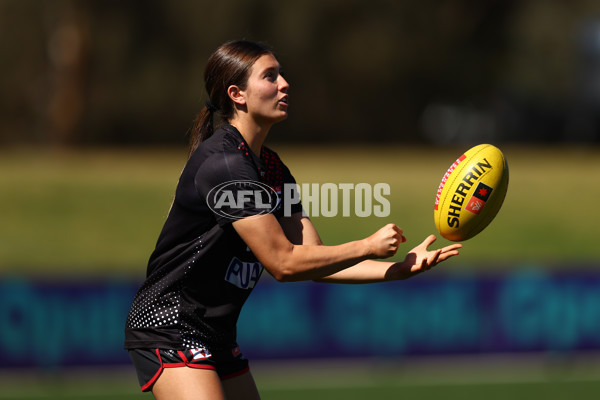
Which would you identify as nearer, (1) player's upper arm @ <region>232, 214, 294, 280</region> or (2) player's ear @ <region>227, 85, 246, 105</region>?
(1) player's upper arm @ <region>232, 214, 294, 280</region>

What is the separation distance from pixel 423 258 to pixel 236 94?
111 centimetres

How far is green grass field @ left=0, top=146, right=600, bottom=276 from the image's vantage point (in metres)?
16.7

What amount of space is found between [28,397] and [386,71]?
20.0 metres

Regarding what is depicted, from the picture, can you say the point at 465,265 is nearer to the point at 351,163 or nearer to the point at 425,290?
the point at 425,290

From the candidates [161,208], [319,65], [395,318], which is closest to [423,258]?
[395,318]

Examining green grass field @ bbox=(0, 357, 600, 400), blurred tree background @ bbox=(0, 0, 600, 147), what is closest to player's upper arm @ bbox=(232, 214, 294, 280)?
green grass field @ bbox=(0, 357, 600, 400)

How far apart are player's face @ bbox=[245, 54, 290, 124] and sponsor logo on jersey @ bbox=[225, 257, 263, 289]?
64cm

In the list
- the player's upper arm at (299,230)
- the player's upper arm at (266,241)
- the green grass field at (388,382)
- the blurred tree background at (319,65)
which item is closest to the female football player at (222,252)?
the player's upper arm at (266,241)

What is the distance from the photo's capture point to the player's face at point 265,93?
158 inches

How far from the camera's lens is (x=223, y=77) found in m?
4.08

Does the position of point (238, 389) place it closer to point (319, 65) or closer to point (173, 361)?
point (173, 361)

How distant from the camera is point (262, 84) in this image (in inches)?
158

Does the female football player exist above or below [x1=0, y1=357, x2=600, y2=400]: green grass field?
above

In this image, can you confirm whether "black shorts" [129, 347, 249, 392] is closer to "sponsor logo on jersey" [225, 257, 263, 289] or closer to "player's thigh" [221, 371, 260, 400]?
"player's thigh" [221, 371, 260, 400]
